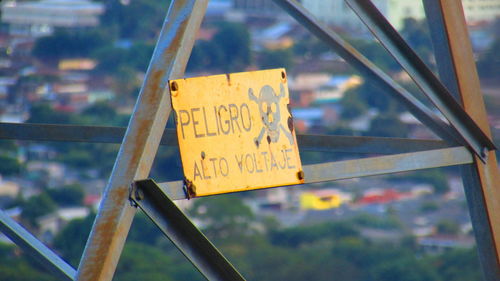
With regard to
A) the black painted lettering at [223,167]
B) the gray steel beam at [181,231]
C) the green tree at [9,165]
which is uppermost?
the green tree at [9,165]

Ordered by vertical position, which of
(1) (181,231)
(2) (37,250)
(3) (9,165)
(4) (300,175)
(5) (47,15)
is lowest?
(1) (181,231)

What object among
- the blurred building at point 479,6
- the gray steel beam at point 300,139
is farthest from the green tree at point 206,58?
the gray steel beam at point 300,139

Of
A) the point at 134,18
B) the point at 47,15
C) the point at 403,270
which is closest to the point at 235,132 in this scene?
the point at 403,270

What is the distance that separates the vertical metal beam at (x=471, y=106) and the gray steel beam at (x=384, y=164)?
4.6 inches

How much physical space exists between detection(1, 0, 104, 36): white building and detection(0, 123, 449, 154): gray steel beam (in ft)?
100

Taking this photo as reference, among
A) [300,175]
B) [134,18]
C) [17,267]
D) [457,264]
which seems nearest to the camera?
[300,175]

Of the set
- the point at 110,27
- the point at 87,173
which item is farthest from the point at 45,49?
the point at 87,173

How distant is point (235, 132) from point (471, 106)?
98 cm

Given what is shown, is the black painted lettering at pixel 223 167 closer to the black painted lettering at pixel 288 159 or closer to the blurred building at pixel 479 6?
the black painted lettering at pixel 288 159

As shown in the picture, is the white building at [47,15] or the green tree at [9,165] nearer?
the green tree at [9,165]

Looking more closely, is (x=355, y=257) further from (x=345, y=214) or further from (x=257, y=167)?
(x=257, y=167)

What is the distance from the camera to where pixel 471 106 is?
3199mm

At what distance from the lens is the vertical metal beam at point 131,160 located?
228cm

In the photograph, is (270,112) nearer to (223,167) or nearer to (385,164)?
(223,167)
